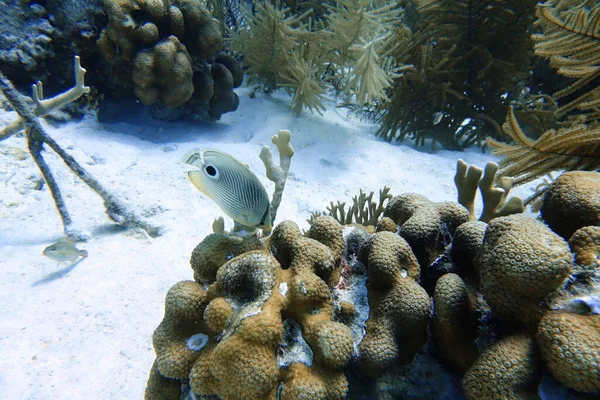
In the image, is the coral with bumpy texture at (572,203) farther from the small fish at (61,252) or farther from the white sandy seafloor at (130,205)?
the small fish at (61,252)

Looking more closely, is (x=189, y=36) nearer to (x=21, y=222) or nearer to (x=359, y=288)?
(x=21, y=222)

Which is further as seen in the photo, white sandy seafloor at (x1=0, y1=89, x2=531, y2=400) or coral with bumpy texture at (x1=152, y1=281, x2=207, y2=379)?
white sandy seafloor at (x1=0, y1=89, x2=531, y2=400)

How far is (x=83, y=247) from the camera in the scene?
303cm

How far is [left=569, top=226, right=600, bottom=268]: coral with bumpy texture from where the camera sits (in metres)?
1.17

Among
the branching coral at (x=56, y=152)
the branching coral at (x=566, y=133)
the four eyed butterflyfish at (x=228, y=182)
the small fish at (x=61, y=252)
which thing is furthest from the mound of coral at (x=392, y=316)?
the branching coral at (x=56, y=152)

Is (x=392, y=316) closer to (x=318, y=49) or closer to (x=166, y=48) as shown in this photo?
(x=166, y=48)

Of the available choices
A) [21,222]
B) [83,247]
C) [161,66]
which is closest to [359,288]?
[83,247]

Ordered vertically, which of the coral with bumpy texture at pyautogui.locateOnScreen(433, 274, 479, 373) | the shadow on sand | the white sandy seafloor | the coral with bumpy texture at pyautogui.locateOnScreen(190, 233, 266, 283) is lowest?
the shadow on sand

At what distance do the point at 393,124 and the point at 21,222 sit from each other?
18.2 feet

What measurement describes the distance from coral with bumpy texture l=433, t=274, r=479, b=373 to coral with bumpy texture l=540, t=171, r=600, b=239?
1.75 ft

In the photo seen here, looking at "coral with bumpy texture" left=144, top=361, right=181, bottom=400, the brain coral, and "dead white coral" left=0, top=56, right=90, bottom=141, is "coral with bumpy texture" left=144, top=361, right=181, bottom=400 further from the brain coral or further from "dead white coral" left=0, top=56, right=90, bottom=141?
"dead white coral" left=0, top=56, right=90, bottom=141

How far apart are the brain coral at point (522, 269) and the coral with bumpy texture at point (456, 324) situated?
0.39 feet

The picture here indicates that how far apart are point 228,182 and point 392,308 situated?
0.98 m

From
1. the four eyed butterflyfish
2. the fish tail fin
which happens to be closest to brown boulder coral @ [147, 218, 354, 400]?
the four eyed butterflyfish
